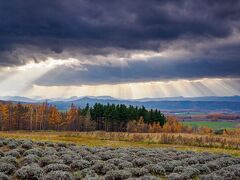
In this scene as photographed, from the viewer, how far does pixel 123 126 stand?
148 metres

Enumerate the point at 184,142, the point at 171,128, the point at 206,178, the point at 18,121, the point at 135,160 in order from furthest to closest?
the point at 171,128, the point at 18,121, the point at 184,142, the point at 135,160, the point at 206,178

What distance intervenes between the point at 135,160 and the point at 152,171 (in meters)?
2.88

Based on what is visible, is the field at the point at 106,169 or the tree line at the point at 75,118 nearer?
the field at the point at 106,169

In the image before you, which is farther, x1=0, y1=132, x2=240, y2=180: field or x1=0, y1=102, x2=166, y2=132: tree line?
x1=0, y1=102, x2=166, y2=132: tree line

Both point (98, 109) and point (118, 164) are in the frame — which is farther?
point (98, 109)

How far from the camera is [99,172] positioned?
77.7 ft

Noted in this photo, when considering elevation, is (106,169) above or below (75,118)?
above

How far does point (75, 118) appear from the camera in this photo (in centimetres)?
15575

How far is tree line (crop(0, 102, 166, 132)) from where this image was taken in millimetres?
145000

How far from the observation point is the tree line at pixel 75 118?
476ft

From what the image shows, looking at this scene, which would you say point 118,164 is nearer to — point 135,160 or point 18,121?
point 135,160

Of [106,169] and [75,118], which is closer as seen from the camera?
[106,169]

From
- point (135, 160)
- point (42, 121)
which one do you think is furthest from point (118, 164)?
point (42, 121)

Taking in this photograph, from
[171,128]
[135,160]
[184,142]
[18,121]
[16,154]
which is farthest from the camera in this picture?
[171,128]
